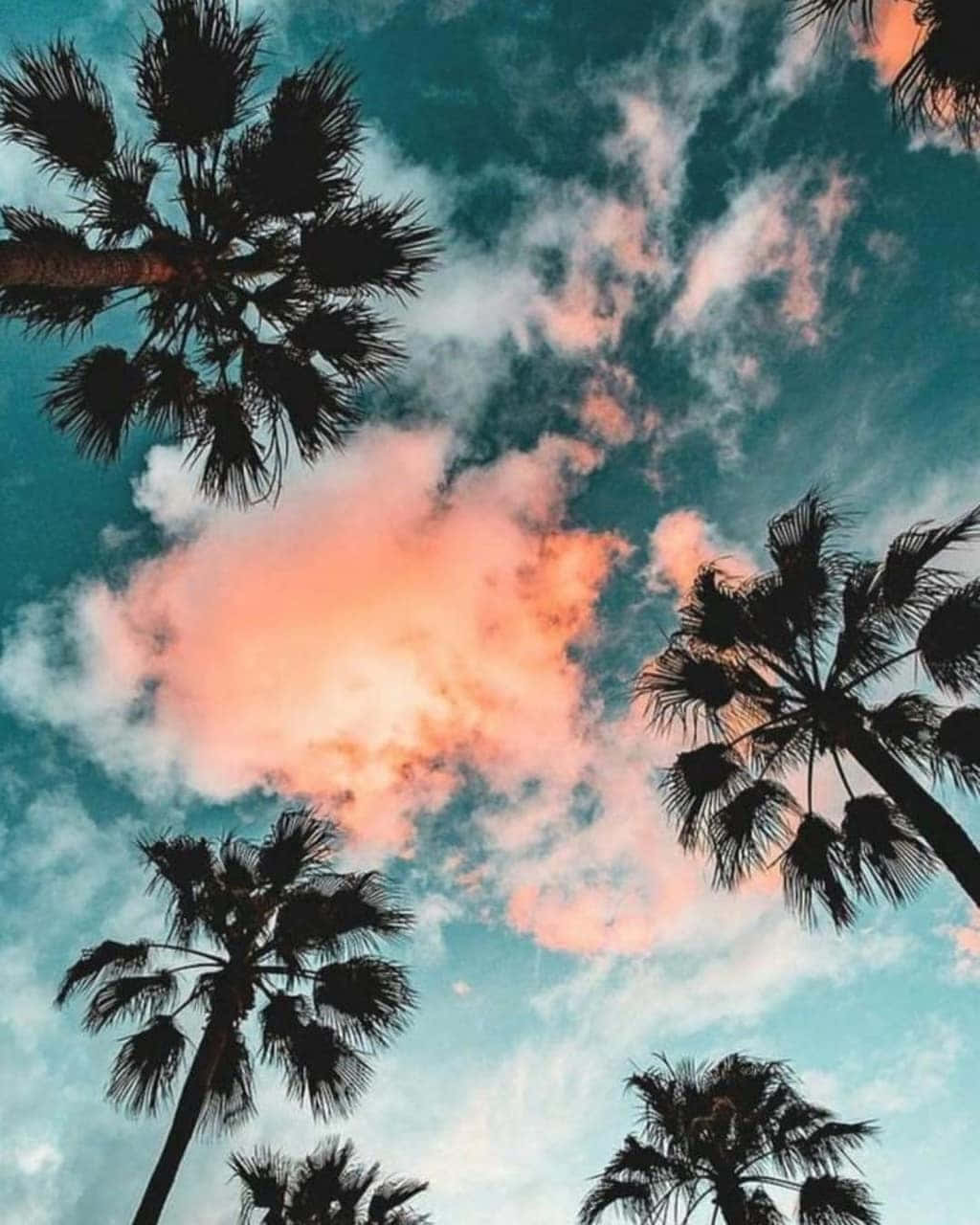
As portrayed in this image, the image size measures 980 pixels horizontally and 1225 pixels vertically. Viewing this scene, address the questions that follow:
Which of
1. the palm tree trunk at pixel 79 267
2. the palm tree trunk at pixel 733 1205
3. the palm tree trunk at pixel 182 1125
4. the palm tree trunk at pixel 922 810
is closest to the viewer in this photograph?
the palm tree trunk at pixel 79 267

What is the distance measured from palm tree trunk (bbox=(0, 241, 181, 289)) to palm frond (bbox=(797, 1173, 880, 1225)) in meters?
14.3

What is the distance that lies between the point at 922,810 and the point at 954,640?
2328mm

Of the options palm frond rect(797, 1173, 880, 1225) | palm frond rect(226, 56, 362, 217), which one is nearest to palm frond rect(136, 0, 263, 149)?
palm frond rect(226, 56, 362, 217)

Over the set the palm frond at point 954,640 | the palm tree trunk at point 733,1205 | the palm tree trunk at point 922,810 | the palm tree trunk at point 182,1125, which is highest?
the palm frond at point 954,640

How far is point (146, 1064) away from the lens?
432 inches

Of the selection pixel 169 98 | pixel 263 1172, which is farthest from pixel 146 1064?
pixel 169 98

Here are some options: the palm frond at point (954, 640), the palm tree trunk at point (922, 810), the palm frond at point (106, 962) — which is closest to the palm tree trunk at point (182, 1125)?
the palm frond at point (106, 962)

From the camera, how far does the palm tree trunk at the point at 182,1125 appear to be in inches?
360

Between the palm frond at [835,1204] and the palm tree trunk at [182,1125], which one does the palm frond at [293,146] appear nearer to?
the palm tree trunk at [182,1125]

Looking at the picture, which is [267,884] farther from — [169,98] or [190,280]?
[169,98]

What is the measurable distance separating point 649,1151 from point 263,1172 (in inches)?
250

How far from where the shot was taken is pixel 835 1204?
11508 mm

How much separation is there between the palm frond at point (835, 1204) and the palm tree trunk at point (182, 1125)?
27.6 ft

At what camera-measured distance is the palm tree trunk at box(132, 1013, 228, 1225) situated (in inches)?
360
